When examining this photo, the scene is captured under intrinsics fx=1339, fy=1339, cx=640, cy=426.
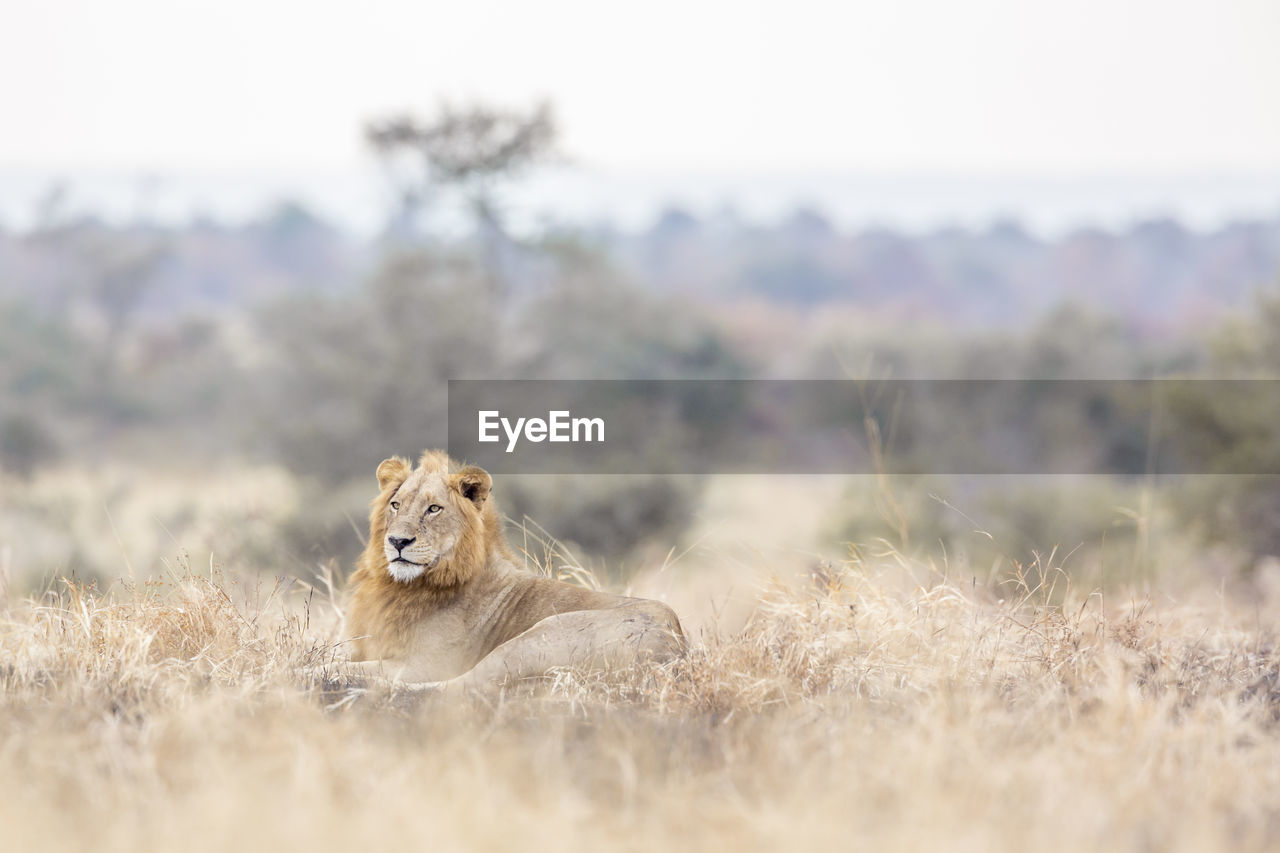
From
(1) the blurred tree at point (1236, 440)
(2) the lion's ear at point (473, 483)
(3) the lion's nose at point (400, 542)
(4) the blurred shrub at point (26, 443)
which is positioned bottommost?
(4) the blurred shrub at point (26, 443)

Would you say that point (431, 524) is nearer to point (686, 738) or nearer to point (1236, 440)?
point (686, 738)

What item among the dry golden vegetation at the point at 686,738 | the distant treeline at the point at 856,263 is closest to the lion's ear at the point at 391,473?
the dry golden vegetation at the point at 686,738

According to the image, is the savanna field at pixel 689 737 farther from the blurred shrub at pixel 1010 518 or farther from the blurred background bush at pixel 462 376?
the blurred shrub at pixel 1010 518

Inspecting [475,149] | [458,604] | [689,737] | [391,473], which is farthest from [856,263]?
[689,737]

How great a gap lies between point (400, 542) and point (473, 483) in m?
0.42

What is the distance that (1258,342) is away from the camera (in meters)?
19.9

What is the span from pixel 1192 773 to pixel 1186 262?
82.6 metres

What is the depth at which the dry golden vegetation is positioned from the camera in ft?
12.7

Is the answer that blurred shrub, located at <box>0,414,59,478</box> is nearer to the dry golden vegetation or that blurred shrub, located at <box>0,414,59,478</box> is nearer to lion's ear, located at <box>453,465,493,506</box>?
the dry golden vegetation

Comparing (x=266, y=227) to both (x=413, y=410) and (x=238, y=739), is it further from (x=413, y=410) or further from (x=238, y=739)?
(x=238, y=739)

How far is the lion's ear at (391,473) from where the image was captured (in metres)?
6.05

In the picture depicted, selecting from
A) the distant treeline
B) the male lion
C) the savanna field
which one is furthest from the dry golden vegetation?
the distant treeline

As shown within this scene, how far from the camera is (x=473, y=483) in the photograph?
5930 mm

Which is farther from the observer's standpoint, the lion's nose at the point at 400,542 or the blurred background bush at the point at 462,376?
the blurred background bush at the point at 462,376
